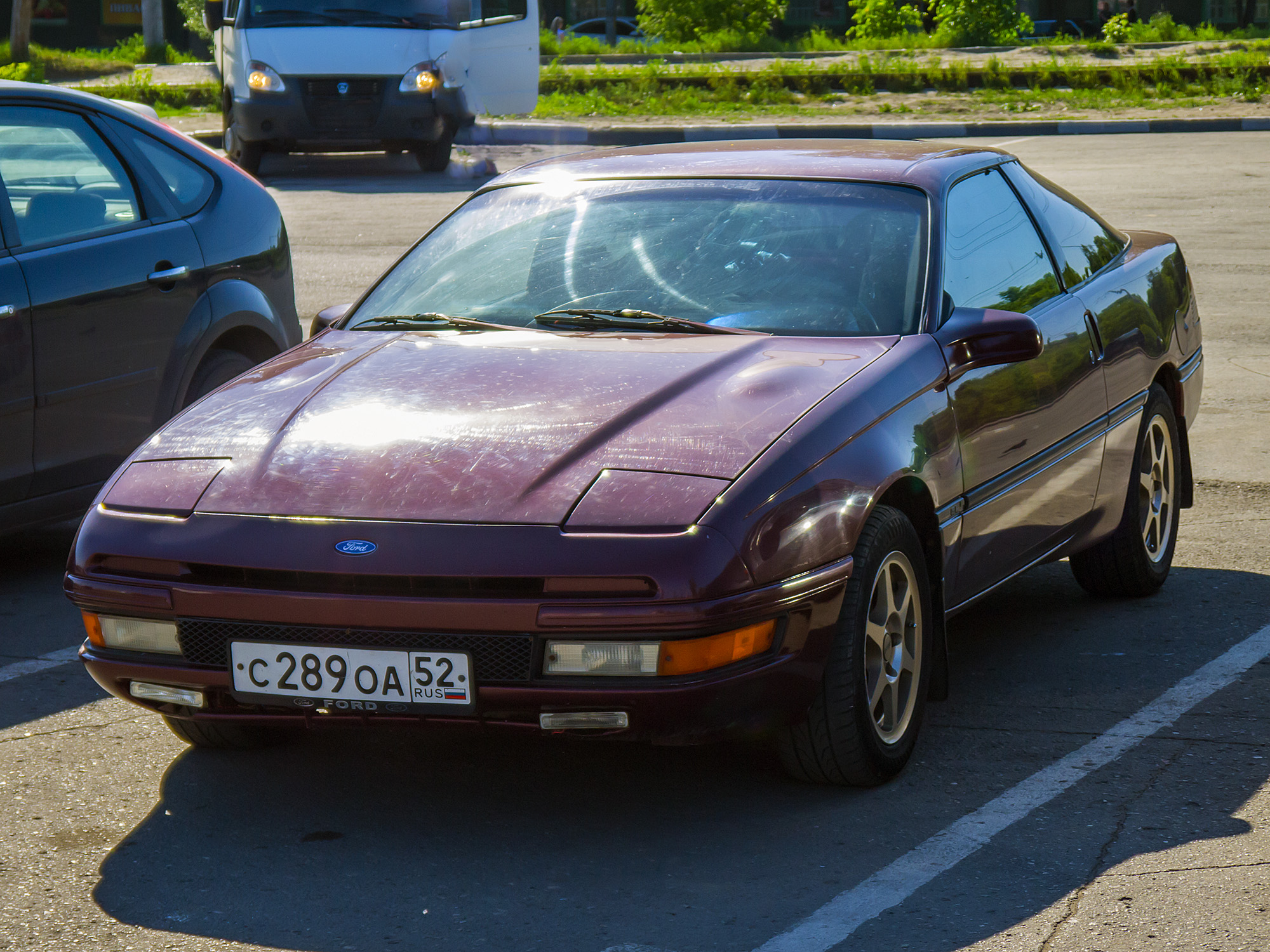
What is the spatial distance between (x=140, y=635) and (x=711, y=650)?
3.82 ft

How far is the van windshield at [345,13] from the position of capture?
1653 centimetres

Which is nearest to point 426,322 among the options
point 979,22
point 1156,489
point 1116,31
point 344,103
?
point 1156,489

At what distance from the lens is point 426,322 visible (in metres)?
4.39

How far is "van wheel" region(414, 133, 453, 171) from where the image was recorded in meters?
17.6

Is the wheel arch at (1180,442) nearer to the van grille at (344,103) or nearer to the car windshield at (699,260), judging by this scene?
the car windshield at (699,260)

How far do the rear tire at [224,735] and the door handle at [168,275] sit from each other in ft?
6.82

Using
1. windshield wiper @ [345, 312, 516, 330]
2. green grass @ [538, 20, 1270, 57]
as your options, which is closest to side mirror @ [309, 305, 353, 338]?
windshield wiper @ [345, 312, 516, 330]

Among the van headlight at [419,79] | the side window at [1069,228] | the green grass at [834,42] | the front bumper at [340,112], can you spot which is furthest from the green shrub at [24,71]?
the side window at [1069,228]

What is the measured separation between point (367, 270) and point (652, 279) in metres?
7.54

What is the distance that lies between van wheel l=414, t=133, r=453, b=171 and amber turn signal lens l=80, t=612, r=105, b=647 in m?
14.4

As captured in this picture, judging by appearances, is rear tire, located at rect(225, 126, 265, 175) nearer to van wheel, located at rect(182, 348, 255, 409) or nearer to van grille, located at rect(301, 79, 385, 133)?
van grille, located at rect(301, 79, 385, 133)

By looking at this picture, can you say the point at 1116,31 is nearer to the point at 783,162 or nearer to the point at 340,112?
the point at 340,112

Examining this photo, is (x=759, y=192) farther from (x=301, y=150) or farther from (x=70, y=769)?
(x=301, y=150)

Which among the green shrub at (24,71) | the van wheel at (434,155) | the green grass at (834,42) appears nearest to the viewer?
the van wheel at (434,155)
